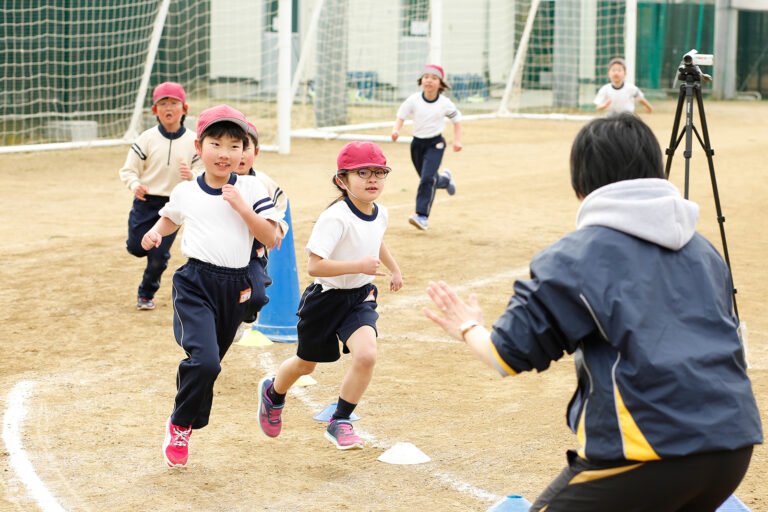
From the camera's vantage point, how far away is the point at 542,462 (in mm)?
4801

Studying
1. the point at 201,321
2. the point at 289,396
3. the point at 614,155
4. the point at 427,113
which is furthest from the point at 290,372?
the point at 427,113

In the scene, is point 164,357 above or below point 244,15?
below

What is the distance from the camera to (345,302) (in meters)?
5.00

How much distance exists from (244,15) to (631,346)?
21015mm

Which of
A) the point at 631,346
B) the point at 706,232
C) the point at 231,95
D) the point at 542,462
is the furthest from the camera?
the point at 231,95

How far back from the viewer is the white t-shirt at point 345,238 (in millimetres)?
4887

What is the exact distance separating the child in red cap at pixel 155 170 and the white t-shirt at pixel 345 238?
2.78m

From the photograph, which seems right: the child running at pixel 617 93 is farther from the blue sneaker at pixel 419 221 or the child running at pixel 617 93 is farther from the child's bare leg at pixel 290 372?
the child's bare leg at pixel 290 372

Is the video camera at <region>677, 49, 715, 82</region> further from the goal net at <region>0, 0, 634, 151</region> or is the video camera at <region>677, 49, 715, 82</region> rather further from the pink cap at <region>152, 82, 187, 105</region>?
the goal net at <region>0, 0, 634, 151</region>

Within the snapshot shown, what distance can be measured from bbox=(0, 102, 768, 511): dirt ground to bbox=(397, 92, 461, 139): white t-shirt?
106 cm

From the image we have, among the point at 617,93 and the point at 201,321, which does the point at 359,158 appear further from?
the point at 617,93

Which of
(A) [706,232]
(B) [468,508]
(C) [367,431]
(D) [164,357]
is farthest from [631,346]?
(A) [706,232]

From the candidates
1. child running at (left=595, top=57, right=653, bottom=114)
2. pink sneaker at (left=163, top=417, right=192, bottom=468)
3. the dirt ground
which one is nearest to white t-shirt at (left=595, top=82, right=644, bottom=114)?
child running at (left=595, top=57, right=653, bottom=114)

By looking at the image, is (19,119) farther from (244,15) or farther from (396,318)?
(396,318)
